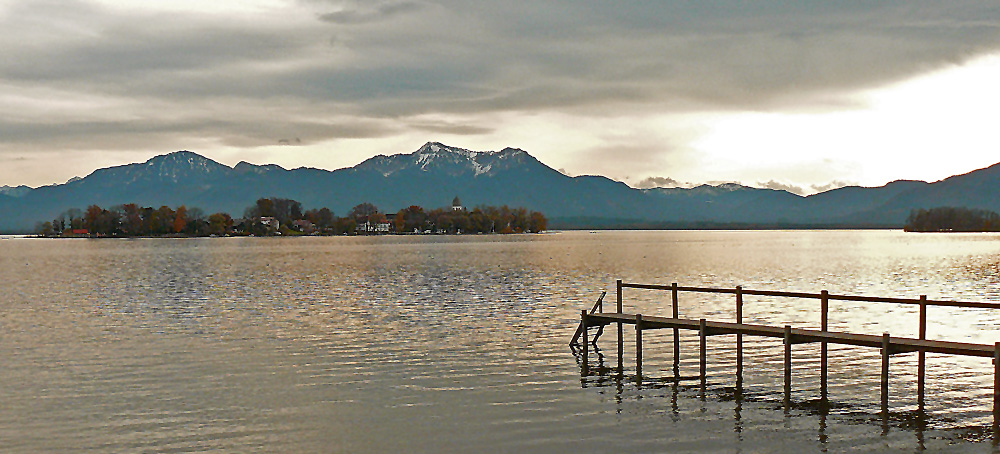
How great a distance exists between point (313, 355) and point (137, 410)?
9.28 m

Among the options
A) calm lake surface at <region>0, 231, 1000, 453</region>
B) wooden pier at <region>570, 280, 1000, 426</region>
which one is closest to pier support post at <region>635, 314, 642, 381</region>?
wooden pier at <region>570, 280, 1000, 426</region>

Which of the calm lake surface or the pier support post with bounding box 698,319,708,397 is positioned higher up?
the pier support post with bounding box 698,319,708,397

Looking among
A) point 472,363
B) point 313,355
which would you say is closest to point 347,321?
point 313,355

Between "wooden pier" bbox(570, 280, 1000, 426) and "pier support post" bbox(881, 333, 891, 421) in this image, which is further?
"pier support post" bbox(881, 333, 891, 421)

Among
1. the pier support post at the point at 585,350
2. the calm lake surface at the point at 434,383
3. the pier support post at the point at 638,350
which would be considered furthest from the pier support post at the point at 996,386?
the pier support post at the point at 585,350

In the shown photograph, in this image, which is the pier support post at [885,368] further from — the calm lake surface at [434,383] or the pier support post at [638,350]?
the pier support post at [638,350]

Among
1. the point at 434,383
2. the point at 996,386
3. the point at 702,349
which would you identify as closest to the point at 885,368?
the point at 996,386

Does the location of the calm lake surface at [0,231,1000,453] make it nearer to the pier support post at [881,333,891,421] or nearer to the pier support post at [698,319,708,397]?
the pier support post at [881,333,891,421]

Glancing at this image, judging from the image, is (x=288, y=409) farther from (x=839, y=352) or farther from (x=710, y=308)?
(x=710, y=308)

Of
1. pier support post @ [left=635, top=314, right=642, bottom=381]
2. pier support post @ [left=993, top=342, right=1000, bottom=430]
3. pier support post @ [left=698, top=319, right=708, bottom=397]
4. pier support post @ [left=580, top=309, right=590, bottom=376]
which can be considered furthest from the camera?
pier support post @ [left=580, top=309, right=590, bottom=376]

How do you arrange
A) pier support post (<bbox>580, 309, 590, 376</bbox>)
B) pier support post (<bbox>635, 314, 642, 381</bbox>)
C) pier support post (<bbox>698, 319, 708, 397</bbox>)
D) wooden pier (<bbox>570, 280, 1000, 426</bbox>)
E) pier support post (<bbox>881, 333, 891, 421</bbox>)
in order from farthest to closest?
pier support post (<bbox>580, 309, 590, 376</bbox>) < pier support post (<bbox>635, 314, 642, 381</bbox>) < pier support post (<bbox>698, 319, 708, 397</bbox>) < pier support post (<bbox>881, 333, 891, 421</bbox>) < wooden pier (<bbox>570, 280, 1000, 426</bbox>)

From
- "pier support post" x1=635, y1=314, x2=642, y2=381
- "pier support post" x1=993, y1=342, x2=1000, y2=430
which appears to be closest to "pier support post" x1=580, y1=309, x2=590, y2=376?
"pier support post" x1=635, y1=314, x2=642, y2=381

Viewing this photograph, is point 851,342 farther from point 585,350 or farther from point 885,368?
point 585,350

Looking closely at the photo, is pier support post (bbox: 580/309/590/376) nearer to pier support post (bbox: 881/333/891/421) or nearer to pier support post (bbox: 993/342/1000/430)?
pier support post (bbox: 881/333/891/421)
